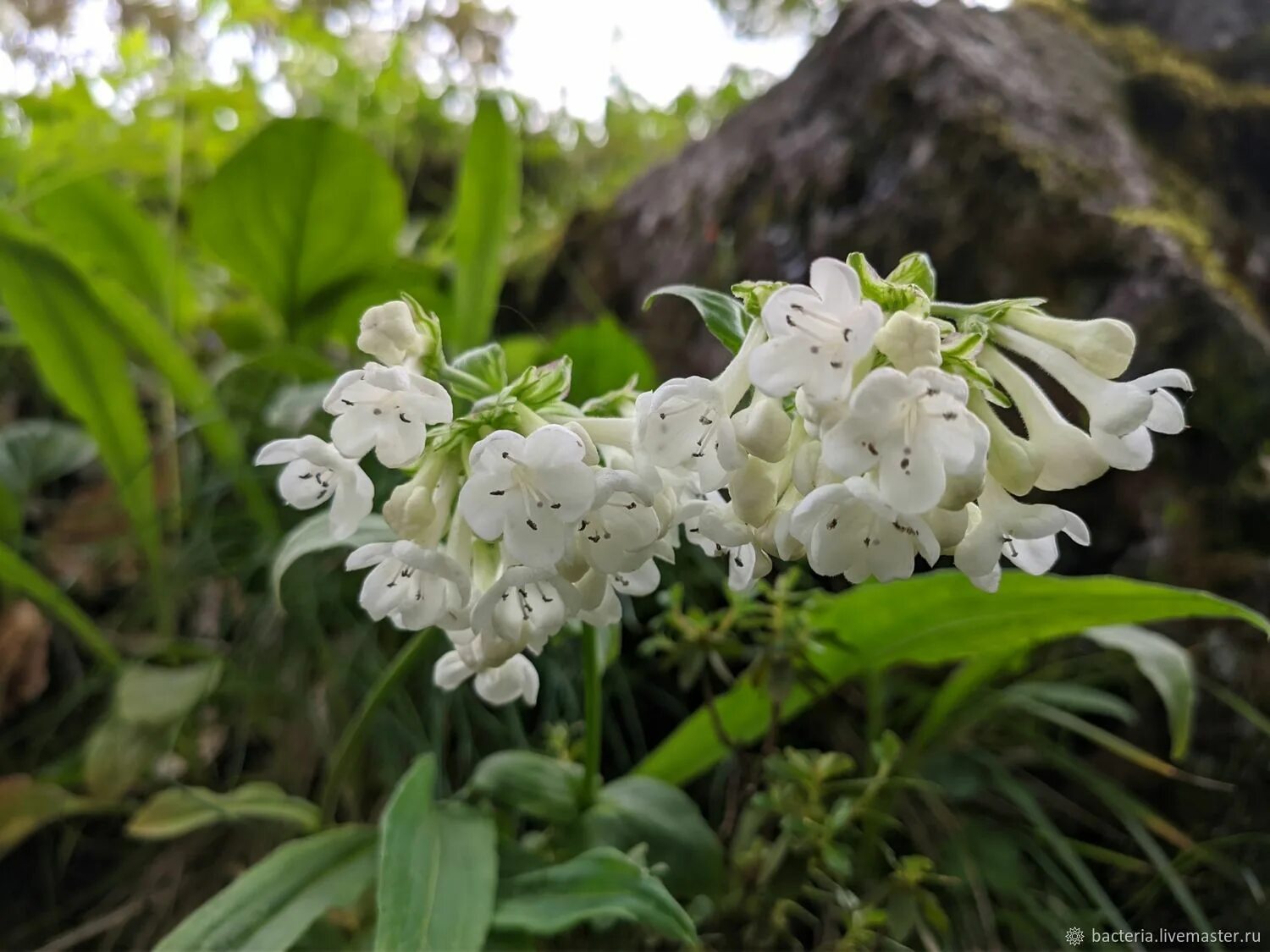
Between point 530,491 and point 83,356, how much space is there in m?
0.93

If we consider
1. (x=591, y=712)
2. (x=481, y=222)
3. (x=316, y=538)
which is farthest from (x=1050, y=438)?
(x=481, y=222)

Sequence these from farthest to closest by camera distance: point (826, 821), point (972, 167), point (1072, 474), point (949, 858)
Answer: point (972, 167) → point (949, 858) → point (826, 821) → point (1072, 474)

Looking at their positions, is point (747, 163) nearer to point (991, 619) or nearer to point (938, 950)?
point (991, 619)

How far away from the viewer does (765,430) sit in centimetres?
40

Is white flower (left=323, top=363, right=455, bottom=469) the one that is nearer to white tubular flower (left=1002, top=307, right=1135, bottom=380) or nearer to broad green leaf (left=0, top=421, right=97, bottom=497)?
white tubular flower (left=1002, top=307, right=1135, bottom=380)

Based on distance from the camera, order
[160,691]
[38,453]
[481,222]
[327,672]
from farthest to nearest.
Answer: [38,453] → [481,222] → [327,672] → [160,691]

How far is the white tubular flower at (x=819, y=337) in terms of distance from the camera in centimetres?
37

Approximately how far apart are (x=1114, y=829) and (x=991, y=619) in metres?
0.35

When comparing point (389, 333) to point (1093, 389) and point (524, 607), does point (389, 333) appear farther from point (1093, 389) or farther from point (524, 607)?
point (1093, 389)

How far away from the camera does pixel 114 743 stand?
875mm

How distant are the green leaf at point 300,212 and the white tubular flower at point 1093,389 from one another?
97cm

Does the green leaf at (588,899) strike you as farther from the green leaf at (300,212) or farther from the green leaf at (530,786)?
the green leaf at (300,212)

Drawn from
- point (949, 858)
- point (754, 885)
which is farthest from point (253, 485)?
point (949, 858)

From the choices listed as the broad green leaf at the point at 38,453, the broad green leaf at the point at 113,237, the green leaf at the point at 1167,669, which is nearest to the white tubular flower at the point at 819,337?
the green leaf at the point at 1167,669
